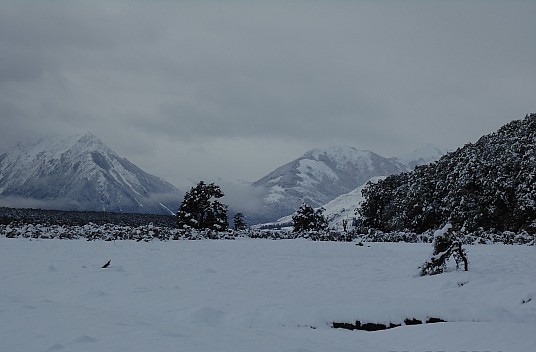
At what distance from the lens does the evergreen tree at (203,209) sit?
42625 millimetres

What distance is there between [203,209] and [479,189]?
2589 cm

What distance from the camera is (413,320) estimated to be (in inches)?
417

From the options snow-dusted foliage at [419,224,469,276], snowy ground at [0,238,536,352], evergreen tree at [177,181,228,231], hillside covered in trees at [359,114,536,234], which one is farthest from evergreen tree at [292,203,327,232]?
snow-dusted foliage at [419,224,469,276]

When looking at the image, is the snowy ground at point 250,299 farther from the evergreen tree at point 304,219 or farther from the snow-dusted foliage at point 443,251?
the evergreen tree at point 304,219

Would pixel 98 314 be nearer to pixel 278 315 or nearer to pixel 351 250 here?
pixel 278 315

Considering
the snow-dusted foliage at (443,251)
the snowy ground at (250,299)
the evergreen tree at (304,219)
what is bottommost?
the snowy ground at (250,299)

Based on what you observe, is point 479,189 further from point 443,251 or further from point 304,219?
point 443,251

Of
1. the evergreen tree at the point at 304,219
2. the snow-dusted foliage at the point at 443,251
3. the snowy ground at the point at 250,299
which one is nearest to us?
the snowy ground at the point at 250,299

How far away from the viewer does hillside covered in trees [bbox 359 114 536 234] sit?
1310 inches

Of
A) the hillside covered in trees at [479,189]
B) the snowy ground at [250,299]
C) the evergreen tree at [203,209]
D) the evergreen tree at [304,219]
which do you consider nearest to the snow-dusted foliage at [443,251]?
the snowy ground at [250,299]

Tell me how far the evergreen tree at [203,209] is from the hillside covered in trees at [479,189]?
18751mm

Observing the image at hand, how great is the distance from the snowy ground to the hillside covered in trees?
1341 cm

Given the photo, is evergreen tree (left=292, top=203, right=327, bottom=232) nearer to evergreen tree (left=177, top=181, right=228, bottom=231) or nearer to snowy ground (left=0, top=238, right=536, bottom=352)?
evergreen tree (left=177, top=181, right=228, bottom=231)

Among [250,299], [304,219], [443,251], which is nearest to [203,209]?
[304,219]
